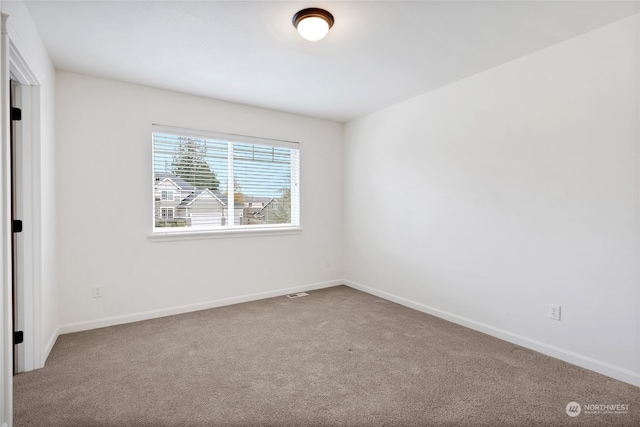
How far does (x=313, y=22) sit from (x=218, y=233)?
2.57m

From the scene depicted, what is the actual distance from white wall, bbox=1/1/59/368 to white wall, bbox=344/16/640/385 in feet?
11.4

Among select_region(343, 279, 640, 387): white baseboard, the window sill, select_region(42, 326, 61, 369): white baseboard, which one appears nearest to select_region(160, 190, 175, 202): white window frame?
the window sill

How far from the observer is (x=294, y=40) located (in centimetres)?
247

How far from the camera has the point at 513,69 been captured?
2812 mm

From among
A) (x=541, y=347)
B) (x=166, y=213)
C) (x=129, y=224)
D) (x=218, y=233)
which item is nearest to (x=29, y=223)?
(x=129, y=224)

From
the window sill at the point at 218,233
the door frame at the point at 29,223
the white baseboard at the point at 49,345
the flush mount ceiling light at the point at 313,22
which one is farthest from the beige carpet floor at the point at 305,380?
the flush mount ceiling light at the point at 313,22

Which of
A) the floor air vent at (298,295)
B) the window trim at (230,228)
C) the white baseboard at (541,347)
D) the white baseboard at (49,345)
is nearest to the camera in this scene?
the white baseboard at (541,347)

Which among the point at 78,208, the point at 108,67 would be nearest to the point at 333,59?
the point at 108,67

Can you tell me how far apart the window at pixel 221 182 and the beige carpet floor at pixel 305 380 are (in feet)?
4.12

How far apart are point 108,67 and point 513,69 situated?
12.0 ft

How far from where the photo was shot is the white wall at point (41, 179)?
2.13 meters

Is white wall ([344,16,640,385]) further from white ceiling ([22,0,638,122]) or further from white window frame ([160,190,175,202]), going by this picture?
white window frame ([160,190,175,202])

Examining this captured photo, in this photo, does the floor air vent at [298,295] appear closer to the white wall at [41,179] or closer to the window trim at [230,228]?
the window trim at [230,228]

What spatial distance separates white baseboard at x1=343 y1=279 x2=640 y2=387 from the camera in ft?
7.30
